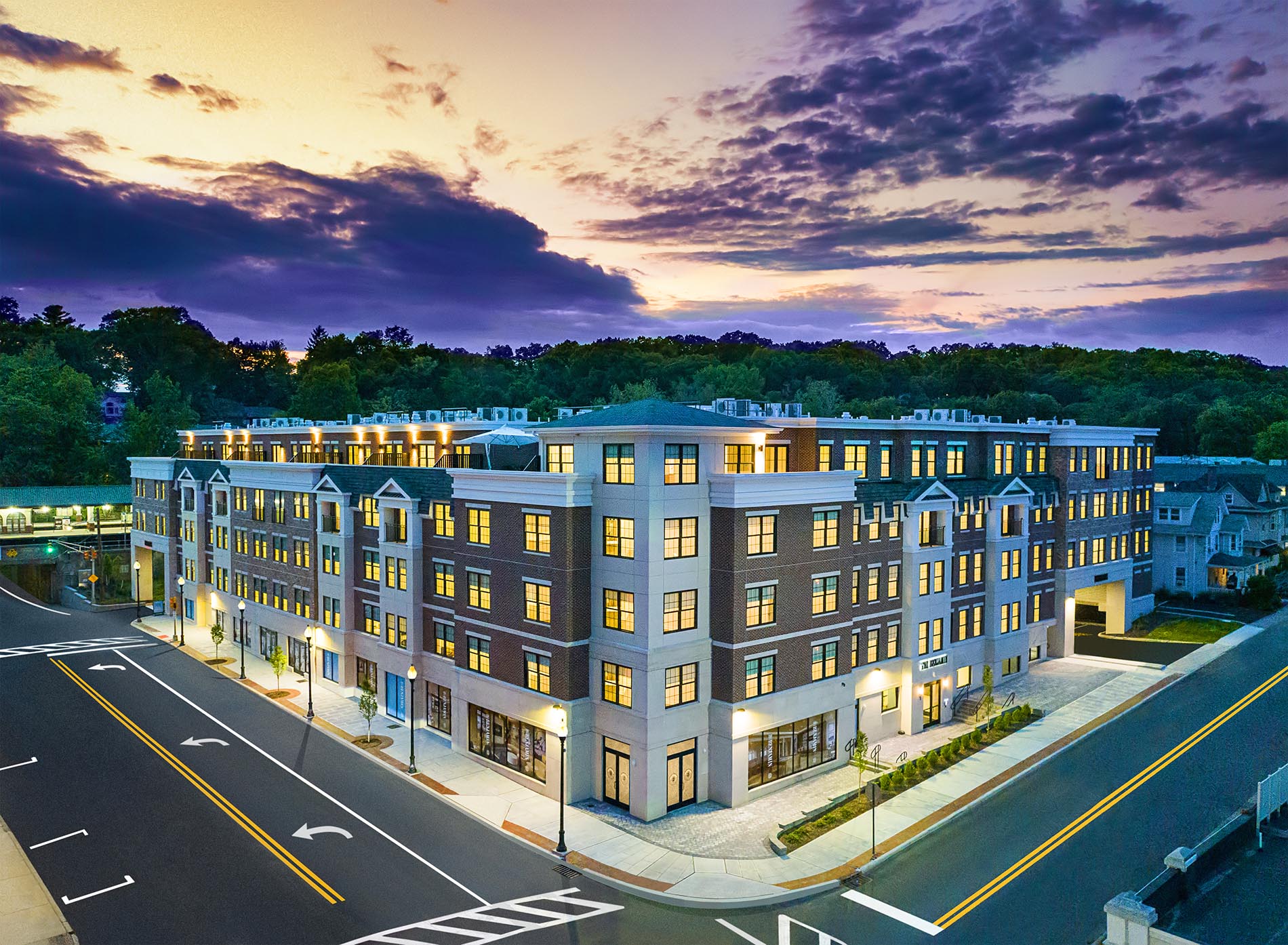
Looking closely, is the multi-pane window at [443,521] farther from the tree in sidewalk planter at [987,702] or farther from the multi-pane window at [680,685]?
the tree in sidewalk planter at [987,702]

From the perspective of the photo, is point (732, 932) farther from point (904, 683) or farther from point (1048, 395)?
point (1048, 395)

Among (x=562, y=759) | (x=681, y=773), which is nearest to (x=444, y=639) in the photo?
(x=681, y=773)

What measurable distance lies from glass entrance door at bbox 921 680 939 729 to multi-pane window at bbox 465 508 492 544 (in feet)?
74.7

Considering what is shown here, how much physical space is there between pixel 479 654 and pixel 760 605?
42.9 ft

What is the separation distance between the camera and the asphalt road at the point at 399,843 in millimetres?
23125

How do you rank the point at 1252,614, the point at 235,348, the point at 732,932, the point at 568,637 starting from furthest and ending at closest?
the point at 235,348 < the point at 1252,614 < the point at 568,637 < the point at 732,932

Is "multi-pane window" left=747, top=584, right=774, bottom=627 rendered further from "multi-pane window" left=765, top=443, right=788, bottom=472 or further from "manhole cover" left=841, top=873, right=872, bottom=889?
"manhole cover" left=841, top=873, right=872, bottom=889

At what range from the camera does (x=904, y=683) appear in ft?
131

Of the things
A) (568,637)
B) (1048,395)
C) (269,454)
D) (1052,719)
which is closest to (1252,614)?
(1052,719)

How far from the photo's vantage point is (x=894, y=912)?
2378 centimetres

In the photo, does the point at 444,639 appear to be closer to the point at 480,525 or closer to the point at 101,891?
the point at 480,525

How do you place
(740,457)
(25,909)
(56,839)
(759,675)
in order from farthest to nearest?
(740,457)
(759,675)
(56,839)
(25,909)

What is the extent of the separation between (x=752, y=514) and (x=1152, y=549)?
51925 mm

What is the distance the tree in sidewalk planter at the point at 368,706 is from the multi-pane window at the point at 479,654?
22.0 ft
